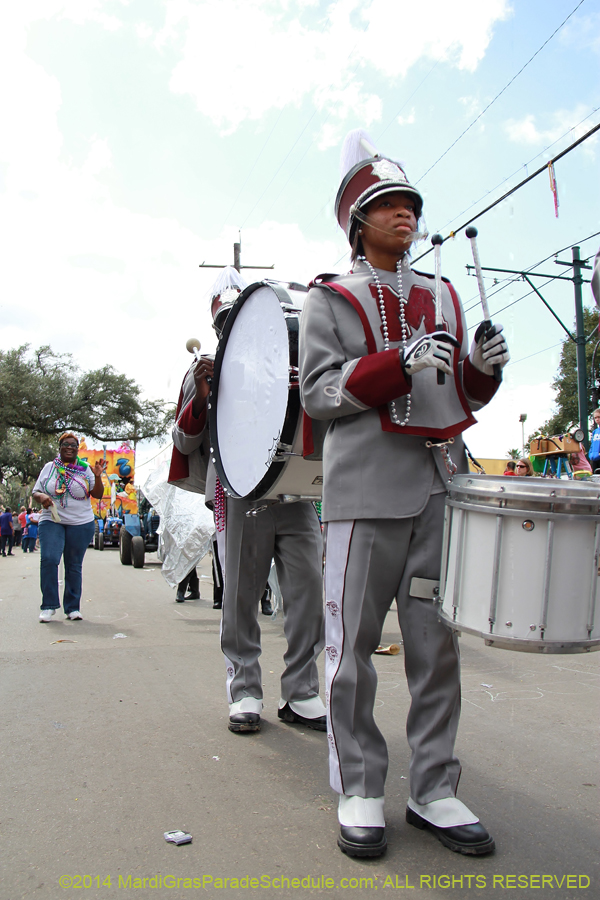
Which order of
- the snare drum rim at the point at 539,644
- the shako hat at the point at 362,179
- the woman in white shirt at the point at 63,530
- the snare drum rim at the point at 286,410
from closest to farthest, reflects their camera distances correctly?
the snare drum rim at the point at 539,644 → the shako hat at the point at 362,179 → the snare drum rim at the point at 286,410 → the woman in white shirt at the point at 63,530

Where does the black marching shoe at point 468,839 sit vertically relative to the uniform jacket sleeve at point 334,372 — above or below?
below

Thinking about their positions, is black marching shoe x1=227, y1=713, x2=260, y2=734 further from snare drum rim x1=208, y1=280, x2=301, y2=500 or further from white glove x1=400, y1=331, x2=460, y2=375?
white glove x1=400, y1=331, x2=460, y2=375

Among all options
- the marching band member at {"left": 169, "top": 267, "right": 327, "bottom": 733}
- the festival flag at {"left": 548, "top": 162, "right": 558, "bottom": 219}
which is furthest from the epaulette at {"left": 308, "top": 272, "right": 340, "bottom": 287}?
the festival flag at {"left": 548, "top": 162, "right": 558, "bottom": 219}

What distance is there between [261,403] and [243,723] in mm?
1400

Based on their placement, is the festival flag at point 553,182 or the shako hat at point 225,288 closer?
the shako hat at point 225,288

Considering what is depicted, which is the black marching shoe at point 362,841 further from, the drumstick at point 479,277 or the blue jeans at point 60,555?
the blue jeans at point 60,555

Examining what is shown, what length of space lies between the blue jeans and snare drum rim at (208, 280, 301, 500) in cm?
374

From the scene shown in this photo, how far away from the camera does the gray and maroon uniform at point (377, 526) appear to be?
2131 mm

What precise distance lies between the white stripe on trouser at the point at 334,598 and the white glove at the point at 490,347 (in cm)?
63

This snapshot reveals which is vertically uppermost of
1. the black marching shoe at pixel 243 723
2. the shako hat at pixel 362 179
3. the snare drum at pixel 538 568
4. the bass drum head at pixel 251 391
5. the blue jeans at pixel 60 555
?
the shako hat at pixel 362 179

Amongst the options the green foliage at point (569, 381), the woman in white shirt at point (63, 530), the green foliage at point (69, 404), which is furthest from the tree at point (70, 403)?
the woman in white shirt at point (63, 530)

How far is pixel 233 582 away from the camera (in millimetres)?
3396

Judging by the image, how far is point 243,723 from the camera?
314 centimetres

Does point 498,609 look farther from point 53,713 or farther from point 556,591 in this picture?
point 53,713
